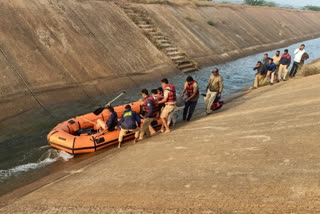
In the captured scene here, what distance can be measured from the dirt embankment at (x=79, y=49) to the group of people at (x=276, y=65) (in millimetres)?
7689

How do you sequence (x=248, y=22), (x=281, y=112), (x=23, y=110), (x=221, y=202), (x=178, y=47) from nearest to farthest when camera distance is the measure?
1. (x=221, y=202)
2. (x=281, y=112)
3. (x=23, y=110)
4. (x=178, y=47)
5. (x=248, y=22)

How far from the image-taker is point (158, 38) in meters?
24.5

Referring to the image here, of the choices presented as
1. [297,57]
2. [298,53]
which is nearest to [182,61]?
[297,57]

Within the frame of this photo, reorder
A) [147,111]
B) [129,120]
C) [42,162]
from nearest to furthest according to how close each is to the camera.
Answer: [42,162]
[129,120]
[147,111]

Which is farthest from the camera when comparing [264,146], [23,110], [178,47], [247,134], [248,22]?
[248,22]

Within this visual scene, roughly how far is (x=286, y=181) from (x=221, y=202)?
1.13 meters

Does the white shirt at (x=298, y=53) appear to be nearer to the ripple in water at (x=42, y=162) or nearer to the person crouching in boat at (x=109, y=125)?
the person crouching in boat at (x=109, y=125)

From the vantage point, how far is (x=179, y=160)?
251 inches

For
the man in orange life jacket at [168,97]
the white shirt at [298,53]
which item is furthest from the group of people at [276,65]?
the man in orange life jacket at [168,97]

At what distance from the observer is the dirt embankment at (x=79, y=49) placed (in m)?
14.0

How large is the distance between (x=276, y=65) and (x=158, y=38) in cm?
1163

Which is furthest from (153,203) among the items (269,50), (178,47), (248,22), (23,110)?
(248,22)

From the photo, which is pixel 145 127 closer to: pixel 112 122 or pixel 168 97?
pixel 112 122

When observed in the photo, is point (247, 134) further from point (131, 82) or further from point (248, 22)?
point (248, 22)
